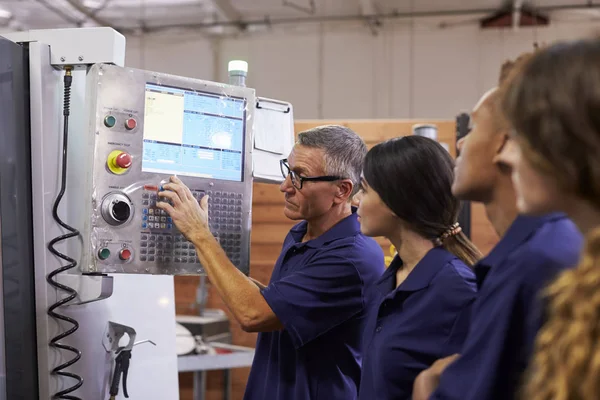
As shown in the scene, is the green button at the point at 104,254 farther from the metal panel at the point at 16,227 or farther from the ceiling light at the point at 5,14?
the ceiling light at the point at 5,14

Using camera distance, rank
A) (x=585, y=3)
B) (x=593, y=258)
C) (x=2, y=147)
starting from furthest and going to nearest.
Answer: (x=585, y=3)
(x=2, y=147)
(x=593, y=258)

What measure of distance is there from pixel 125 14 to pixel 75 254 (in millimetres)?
4993

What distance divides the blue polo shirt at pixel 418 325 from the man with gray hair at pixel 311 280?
0.30 meters

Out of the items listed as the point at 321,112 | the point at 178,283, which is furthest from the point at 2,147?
the point at 321,112

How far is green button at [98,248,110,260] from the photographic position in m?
1.54

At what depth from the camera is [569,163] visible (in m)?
0.70

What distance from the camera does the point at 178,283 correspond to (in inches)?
178

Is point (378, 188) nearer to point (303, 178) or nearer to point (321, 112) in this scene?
Result: point (303, 178)

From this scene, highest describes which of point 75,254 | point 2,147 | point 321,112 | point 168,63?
point 168,63

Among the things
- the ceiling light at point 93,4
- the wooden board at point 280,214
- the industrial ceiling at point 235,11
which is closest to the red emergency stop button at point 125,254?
the wooden board at point 280,214

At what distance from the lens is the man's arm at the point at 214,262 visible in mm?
1602

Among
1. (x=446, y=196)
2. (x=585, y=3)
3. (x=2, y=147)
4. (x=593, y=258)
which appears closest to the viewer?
(x=593, y=258)

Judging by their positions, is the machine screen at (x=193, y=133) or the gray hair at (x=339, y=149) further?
the gray hair at (x=339, y=149)

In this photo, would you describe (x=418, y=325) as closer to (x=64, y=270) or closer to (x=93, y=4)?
(x=64, y=270)
